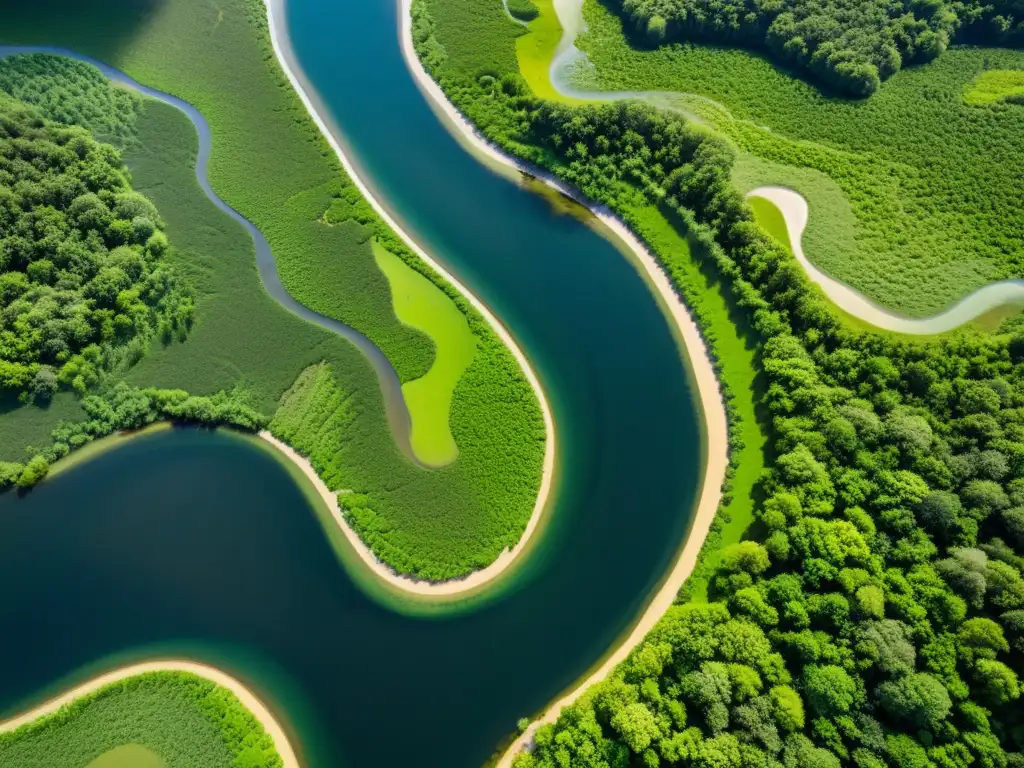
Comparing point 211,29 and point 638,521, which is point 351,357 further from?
point 211,29

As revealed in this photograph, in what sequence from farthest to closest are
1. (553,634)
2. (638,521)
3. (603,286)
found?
(603,286) < (638,521) < (553,634)

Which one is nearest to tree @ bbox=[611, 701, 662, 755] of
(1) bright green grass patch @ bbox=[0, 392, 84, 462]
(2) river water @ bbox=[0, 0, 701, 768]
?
(2) river water @ bbox=[0, 0, 701, 768]

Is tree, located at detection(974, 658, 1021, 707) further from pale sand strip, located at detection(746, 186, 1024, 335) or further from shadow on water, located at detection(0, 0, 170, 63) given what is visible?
shadow on water, located at detection(0, 0, 170, 63)

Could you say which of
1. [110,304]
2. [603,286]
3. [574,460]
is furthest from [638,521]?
[110,304]

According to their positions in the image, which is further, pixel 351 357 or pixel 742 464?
pixel 351 357

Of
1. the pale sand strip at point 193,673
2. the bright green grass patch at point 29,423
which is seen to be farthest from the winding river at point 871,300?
the bright green grass patch at point 29,423

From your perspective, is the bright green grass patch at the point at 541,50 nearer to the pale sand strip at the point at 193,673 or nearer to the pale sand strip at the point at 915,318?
the pale sand strip at the point at 915,318
